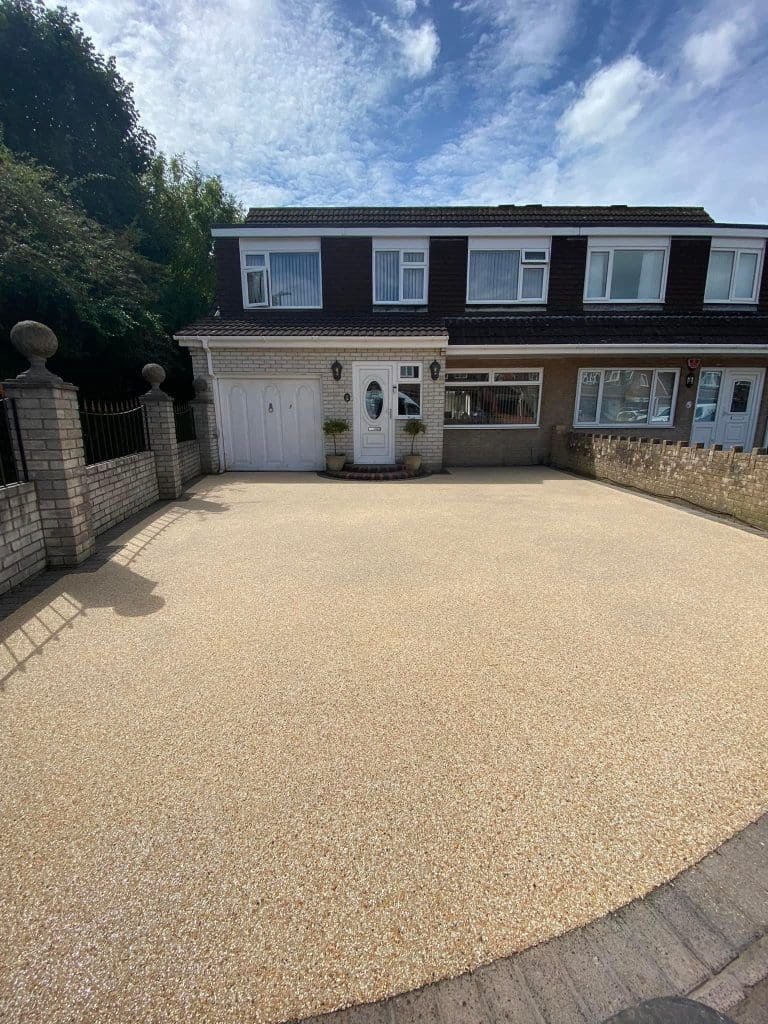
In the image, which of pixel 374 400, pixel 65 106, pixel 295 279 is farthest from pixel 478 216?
pixel 65 106

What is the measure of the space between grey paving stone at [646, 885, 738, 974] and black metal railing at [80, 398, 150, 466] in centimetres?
610

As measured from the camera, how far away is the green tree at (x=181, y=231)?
1443cm

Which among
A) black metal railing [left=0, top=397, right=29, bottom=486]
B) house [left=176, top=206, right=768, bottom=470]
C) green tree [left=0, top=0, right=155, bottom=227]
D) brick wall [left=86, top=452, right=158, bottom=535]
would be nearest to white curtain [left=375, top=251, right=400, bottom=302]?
house [left=176, top=206, right=768, bottom=470]

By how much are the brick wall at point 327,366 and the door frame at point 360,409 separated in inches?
2.8

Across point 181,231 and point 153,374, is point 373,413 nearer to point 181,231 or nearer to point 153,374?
point 153,374

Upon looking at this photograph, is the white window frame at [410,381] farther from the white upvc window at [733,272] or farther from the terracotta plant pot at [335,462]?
the white upvc window at [733,272]

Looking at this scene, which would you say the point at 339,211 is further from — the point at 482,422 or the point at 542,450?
the point at 542,450

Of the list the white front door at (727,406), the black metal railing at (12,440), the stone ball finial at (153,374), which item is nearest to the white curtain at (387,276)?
the stone ball finial at (153,374)

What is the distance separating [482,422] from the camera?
11.1 meters

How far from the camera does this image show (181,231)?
1792 cm

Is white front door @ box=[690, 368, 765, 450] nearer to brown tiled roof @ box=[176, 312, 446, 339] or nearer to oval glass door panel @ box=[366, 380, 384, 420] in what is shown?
brown tiled roof @ box=[176, 312, 446, 339]

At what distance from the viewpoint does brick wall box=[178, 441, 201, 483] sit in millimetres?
8450

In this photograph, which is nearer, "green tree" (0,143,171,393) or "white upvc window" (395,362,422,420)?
"green tree" (0,143,171,393)

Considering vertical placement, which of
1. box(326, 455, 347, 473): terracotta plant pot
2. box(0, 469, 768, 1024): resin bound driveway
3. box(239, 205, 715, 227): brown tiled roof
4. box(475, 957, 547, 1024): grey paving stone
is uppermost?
box(239, 205, 715, 227): brown tiled roof
